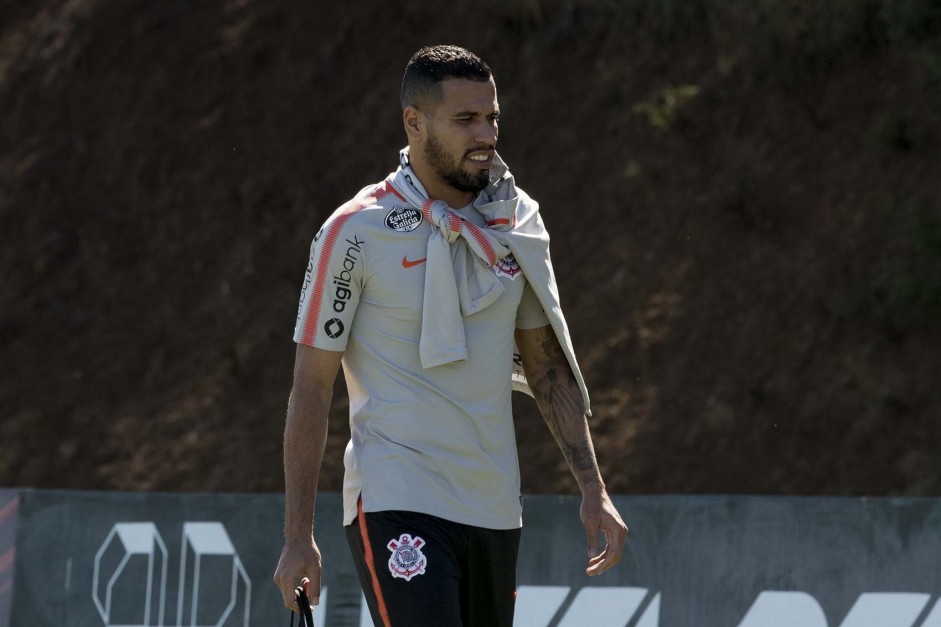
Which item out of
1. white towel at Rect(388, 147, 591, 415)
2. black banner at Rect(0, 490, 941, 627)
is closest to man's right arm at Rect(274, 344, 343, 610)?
white towel at Rect(388, 147, 591, 415)

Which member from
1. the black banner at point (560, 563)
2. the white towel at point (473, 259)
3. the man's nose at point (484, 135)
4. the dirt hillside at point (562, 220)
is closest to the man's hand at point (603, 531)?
the white towel at point (473, 259)

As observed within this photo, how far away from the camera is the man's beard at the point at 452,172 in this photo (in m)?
4.23

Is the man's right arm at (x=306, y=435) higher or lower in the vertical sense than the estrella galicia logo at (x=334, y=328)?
lower

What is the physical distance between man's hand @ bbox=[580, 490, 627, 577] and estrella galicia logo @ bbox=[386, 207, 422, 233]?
897mm

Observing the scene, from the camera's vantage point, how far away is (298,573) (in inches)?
151

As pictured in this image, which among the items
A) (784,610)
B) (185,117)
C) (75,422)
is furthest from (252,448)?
(784,610)

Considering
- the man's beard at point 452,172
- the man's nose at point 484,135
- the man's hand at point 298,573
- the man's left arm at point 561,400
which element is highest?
the man's nose at point 484,135

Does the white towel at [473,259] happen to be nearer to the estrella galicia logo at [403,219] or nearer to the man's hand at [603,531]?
the estrella galicia logo at [403,219]

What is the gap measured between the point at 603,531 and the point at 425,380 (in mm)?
655

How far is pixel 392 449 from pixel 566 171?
9578 millimetres

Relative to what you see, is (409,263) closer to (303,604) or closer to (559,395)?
(559,395)

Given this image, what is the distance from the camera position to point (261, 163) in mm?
15211

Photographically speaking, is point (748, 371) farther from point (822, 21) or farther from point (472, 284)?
point (472, 284)

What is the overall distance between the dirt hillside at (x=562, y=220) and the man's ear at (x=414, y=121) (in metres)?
6.78
